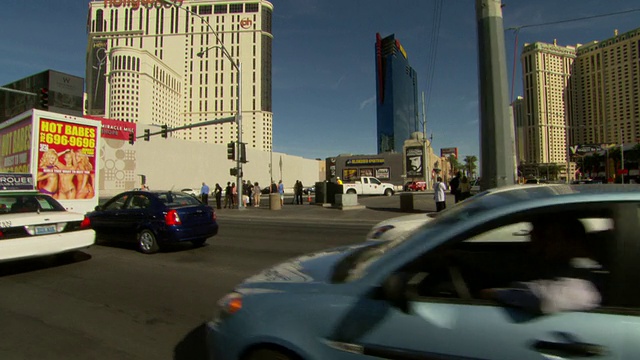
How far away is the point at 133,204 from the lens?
8.49 meters

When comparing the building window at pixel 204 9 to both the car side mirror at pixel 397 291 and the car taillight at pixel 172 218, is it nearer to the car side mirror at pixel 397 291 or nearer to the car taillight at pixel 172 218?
the car taillight at pixel 172 218

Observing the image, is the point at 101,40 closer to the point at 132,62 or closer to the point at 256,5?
the point at 132,62

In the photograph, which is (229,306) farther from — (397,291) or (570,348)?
(570,348)

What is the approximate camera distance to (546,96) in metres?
36.9

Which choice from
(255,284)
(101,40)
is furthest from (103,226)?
(101,40)

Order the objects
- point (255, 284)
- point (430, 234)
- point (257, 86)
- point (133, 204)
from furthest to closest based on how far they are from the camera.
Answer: point (257, 86), point (133, 204), point (255, 284), point (430, 234)

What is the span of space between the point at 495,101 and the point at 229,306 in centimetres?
1125

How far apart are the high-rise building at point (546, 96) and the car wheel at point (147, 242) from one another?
25.7 m

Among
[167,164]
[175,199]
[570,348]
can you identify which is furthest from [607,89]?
[167,164]

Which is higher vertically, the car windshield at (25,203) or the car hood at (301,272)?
the car windshield at (25,203)

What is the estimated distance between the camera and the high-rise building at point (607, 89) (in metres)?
42.7

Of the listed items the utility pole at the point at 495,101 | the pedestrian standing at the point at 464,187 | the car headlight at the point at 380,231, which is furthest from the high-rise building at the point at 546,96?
the car headlight at the point at 380,231

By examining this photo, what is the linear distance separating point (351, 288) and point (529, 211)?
103 cm

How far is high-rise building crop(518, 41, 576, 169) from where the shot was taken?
3119cm
